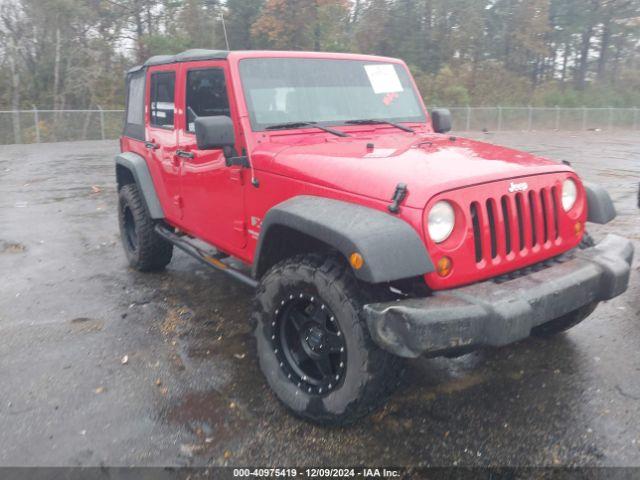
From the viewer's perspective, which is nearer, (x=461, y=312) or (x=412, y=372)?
(x=461, y=312)

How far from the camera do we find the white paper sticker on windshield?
169 inches

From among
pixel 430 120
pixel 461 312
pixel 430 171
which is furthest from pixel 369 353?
pixel 430 120

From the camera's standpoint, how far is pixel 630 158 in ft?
51.8

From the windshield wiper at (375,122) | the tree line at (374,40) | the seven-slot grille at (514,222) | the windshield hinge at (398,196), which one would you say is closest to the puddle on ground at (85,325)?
the windshield wiper at (375,122)

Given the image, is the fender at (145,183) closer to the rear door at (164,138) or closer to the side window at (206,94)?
the rear door at (164,138)

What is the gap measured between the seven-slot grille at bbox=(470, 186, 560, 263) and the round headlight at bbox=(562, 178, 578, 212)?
117 mm

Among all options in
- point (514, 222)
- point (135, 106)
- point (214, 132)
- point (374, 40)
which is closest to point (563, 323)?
point (514, 222)

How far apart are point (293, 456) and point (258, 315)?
821 millimetres

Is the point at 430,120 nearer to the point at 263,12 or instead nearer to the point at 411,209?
the point at 411,209

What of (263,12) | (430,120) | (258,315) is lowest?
(258,315)

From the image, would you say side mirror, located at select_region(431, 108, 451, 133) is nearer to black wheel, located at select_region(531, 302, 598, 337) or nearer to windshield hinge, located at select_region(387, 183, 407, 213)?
black wheel, located at select_region(531, 302, 598, 337)

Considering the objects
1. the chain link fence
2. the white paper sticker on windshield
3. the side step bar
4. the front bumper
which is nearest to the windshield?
the white paper sticker on windshield

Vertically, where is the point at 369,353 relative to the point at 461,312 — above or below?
below

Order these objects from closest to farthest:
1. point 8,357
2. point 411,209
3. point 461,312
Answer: point 461,312
point 411,209
point 8,357
